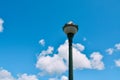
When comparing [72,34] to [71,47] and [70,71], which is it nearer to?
[71,47]

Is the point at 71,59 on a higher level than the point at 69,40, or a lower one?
lower

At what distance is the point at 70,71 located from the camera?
18281mm

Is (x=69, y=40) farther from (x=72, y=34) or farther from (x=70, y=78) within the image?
(x=70, y=78)

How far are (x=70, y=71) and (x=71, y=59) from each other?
0.64 m

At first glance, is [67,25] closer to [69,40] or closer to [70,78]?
[69,40]

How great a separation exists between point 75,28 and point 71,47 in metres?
1.00

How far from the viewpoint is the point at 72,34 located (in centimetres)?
1936

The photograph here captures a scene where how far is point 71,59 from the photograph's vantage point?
18.6 m

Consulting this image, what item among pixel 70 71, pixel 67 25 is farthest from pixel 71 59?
pixel 67 25

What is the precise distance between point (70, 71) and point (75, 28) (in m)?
2.32

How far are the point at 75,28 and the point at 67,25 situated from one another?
43 centimetres

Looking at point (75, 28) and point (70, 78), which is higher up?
point (75, 28)

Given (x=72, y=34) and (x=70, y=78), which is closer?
(x=70, y=78)

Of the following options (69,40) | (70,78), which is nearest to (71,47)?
(69,40)
